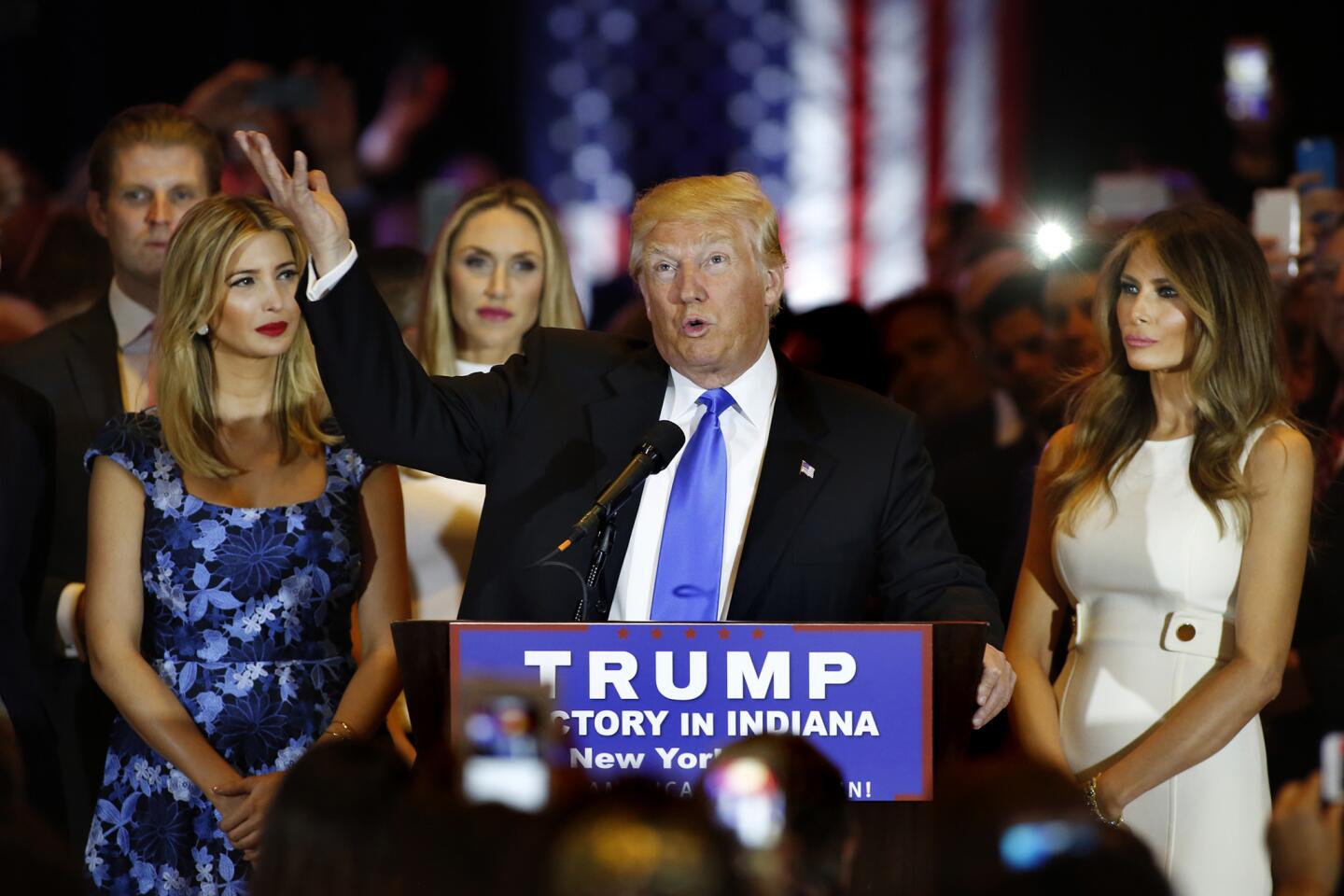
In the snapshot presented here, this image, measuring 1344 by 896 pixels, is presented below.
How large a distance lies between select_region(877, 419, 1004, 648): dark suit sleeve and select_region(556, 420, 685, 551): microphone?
2.05 feet

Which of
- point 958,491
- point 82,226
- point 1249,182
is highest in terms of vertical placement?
point 1249,182

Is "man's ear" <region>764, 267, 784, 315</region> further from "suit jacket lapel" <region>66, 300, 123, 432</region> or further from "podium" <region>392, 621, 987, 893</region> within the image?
"suit jacket lapel" <region>66, 300, 123, 432</region>

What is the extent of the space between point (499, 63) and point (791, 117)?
1655 mm

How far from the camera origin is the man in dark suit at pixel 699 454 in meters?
3.02

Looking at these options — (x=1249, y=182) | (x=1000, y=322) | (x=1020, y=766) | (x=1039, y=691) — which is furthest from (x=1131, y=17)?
(x=1020, y=766)

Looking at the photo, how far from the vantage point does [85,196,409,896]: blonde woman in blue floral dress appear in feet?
10.9

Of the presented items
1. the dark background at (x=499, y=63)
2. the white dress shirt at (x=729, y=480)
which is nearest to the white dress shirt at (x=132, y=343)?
the white dress shirt at (x=729, y=480)

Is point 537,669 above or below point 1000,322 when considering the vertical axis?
below

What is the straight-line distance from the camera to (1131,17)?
900 cm

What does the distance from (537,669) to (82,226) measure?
136 inches

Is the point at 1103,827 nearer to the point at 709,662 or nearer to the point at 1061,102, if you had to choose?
the point at 709,662

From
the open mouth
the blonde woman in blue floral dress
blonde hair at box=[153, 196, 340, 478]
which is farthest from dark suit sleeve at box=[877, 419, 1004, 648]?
blonde hair at box=[153, 196, 340, 478]

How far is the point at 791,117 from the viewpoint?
10.1 metres

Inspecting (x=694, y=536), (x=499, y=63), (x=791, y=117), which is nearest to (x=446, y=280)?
(x=694, y=536)
